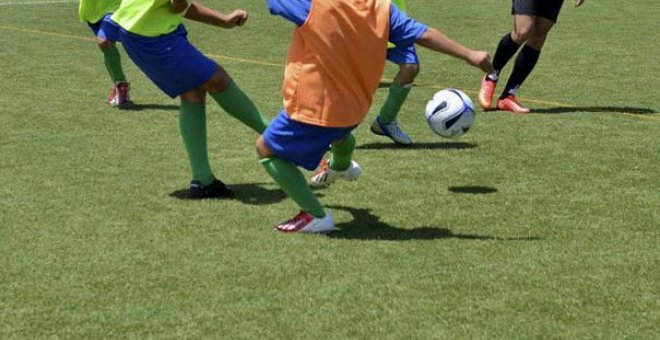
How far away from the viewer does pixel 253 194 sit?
6.51m

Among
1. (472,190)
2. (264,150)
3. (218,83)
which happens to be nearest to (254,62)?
(218,83)

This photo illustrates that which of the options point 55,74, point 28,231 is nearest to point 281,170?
point 28,231

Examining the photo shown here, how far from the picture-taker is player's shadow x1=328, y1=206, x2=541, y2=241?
5.44 meters

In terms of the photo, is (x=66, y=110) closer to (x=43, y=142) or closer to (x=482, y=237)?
(x=43, y=142)

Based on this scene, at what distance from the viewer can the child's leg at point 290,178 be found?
552 cm

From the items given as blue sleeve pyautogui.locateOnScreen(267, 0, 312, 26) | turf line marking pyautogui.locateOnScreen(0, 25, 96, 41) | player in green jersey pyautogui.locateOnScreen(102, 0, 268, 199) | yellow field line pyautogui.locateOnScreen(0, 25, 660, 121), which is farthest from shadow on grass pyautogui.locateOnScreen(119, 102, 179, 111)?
turf line marking pyautogui.locateOnScreen(0, 25, 96, 41)

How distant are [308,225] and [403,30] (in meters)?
1.06

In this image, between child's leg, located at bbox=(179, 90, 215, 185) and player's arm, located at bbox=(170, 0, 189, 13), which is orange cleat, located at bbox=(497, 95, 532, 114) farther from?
player's arm, located at bbox=(170, 0, 189, 13)

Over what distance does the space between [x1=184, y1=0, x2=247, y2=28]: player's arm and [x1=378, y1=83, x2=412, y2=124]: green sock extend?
5.46 ft

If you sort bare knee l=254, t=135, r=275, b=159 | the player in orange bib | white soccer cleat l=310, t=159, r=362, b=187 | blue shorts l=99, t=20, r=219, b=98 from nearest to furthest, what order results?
the player in orange bib, bare knee l=254, t=135, r=275, b=159, white soccer cleat l=310, t=159, r=362, b=187, blue shorts l=99, t=20, r=219, b=98

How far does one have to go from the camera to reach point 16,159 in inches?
291

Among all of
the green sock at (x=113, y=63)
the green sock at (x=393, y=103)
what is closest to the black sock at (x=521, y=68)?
the green sock at (x=393, y=103)

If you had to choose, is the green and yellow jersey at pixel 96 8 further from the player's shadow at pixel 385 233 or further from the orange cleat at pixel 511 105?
the player's shadow at pixel 385 233

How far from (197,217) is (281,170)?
0.65 m
